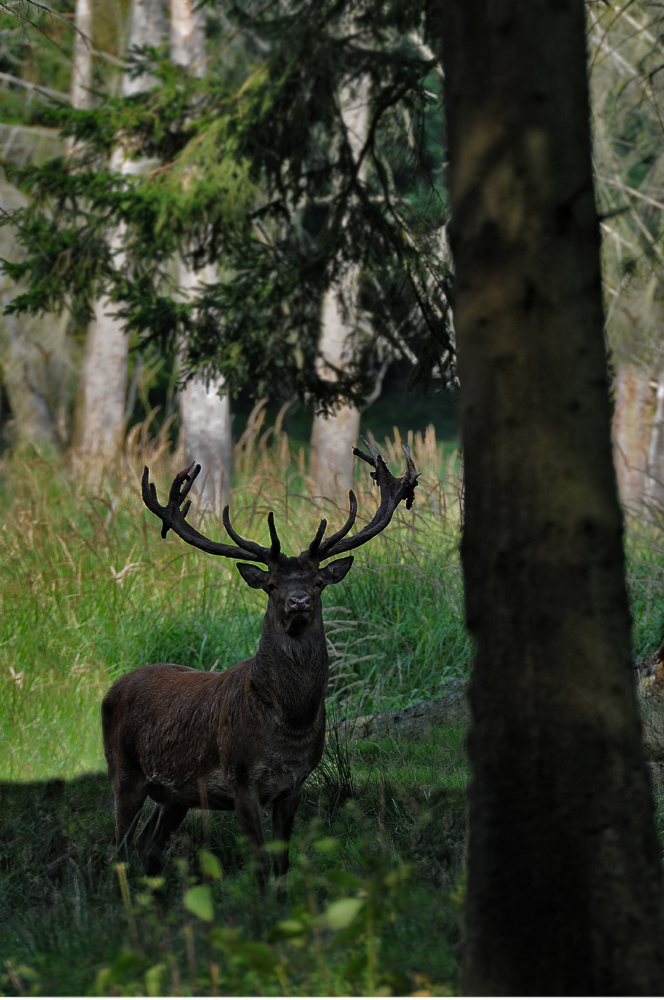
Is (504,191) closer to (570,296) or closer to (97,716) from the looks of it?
(570,296)

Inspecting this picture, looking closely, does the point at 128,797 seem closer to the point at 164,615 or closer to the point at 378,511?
the point at 378,511

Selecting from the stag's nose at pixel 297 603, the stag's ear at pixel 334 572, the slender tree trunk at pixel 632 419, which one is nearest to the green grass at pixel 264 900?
the stag's nose at pixel 297 603

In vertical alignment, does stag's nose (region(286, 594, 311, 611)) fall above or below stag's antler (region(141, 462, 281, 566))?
below

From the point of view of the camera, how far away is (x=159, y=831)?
4953 mm

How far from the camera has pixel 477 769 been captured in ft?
9.46

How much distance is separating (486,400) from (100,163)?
718 cm

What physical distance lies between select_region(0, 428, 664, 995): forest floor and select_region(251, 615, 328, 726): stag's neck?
19.2 inches

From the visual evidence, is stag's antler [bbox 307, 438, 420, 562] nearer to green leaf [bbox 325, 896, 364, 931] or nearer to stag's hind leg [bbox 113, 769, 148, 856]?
stag's hind leg [bbox 113, 769, 148, 856]

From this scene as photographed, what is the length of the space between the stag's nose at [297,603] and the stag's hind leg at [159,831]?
1.43m

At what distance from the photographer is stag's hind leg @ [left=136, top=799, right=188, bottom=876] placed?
16.0 ft

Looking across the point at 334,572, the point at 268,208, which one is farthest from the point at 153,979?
the point at 268,208

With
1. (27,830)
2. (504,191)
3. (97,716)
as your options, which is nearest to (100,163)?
(97,716)

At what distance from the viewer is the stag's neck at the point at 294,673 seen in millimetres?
4254

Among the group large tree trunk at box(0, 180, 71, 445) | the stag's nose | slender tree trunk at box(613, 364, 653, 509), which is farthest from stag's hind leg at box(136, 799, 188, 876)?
large tree trunk at box(0, 180, 71, 445)
